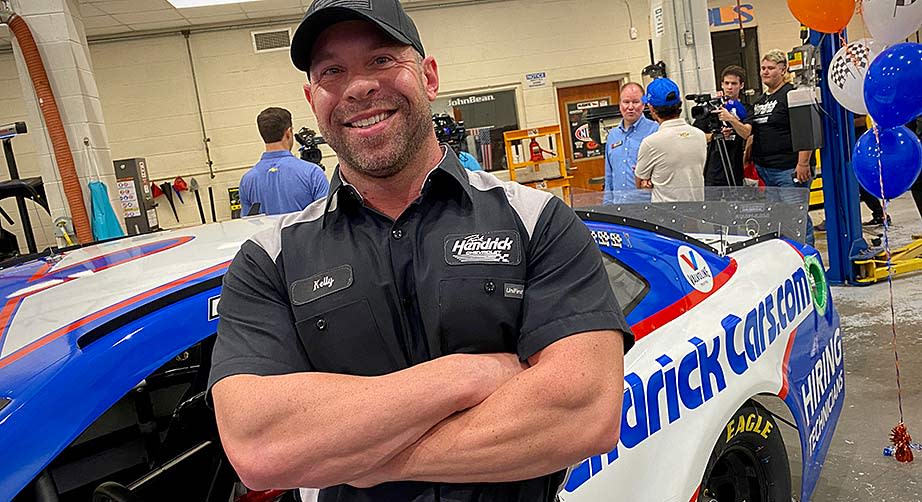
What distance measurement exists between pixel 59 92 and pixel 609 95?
25.0 feet

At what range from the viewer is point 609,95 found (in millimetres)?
10938

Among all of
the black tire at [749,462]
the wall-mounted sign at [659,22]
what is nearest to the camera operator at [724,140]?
the wall-mounted sign at [659,22]

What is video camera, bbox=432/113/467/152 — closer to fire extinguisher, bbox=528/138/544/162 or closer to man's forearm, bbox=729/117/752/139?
man's forearm, bbox=729/117/752/139

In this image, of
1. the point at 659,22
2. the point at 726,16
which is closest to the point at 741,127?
the point at 659,22

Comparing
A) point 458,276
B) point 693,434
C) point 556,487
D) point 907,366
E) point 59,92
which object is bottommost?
point 907,366

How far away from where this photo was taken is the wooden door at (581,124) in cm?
1077

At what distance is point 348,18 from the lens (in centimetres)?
109

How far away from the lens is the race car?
3.82ft

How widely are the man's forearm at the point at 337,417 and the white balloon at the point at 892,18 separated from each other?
9.87 feet

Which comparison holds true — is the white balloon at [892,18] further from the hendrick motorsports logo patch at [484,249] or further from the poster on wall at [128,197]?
the poster on wall at [128,197]

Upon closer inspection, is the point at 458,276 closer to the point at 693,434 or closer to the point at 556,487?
the point at 556,487

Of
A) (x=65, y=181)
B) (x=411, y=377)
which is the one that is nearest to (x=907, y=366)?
(x=411, y=377)

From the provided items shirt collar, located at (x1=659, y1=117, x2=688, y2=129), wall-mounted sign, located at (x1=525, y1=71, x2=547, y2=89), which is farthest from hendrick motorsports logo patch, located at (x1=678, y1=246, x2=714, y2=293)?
wall-mounted sign, located at (x1=525, y1=71, x2=547, y2=89)

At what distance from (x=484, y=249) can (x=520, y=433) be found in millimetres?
273
